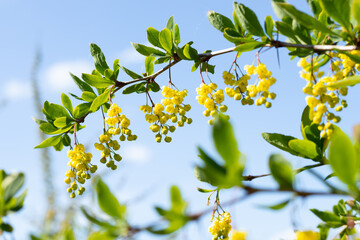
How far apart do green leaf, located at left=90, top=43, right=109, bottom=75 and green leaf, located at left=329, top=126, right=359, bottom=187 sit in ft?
3.53

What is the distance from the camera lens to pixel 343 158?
491 mm

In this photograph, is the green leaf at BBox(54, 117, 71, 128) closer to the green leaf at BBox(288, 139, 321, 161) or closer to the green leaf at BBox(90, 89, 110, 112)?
the green leaf at BBox(90, 89, 110, 112)

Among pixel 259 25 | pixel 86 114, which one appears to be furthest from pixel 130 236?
pixel 86 114

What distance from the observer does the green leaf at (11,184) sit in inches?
25.6

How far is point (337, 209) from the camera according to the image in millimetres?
1162

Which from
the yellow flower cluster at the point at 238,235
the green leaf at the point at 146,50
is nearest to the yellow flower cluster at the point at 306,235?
the yellow flower cluster at the point at 238,235

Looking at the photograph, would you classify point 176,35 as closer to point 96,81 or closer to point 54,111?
point 96,81

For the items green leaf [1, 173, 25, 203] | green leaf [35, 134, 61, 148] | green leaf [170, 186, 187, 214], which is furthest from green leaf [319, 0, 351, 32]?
green leaf [35, 134, 61, 148]

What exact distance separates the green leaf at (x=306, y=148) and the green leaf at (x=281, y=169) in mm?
418

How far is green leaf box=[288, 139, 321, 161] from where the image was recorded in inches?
37.1

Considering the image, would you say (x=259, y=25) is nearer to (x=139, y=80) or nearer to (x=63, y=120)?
(x=139, y=80)

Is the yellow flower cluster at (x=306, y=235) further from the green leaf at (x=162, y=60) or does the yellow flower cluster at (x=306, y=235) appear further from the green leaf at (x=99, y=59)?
the green leaf at (x=99, y=59)

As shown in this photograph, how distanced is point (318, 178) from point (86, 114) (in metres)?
1.09

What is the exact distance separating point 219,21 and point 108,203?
0.88m
